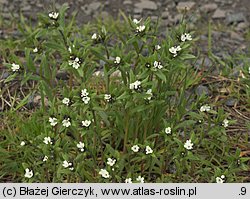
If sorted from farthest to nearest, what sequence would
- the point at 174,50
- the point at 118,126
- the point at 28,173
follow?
1. the point at 118,126
2. the point at 28,173
3. the point at 174,50

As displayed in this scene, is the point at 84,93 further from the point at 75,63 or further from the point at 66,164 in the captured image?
the point at 66,164

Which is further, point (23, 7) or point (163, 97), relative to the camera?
point (23, 7)

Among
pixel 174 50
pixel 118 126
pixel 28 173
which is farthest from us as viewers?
pixel 118 126

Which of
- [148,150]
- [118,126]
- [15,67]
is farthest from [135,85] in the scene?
[15,67]

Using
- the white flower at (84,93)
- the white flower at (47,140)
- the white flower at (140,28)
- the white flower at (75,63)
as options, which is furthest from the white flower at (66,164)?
the white flower at (140,28)

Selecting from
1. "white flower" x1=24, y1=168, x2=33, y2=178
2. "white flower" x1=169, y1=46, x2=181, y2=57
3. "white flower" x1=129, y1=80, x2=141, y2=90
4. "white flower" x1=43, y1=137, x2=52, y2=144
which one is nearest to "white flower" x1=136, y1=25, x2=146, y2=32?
"white flower" x1=169, y1=46, x2=181, y2=57

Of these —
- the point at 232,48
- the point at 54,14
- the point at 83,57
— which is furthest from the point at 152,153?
the point at 232,48

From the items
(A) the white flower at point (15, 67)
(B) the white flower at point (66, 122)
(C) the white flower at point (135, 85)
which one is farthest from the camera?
(A) the white flower at point (15, 67)

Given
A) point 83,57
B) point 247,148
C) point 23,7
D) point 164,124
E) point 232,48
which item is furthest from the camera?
point 23,7

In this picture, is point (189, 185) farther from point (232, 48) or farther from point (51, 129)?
point (232, 48)

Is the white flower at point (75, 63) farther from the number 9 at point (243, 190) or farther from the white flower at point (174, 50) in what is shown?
the number 9 at point (243, 190)

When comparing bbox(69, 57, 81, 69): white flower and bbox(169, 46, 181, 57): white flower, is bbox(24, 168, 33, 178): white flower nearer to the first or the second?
bbox(69, 57, 81, 69): white flower
